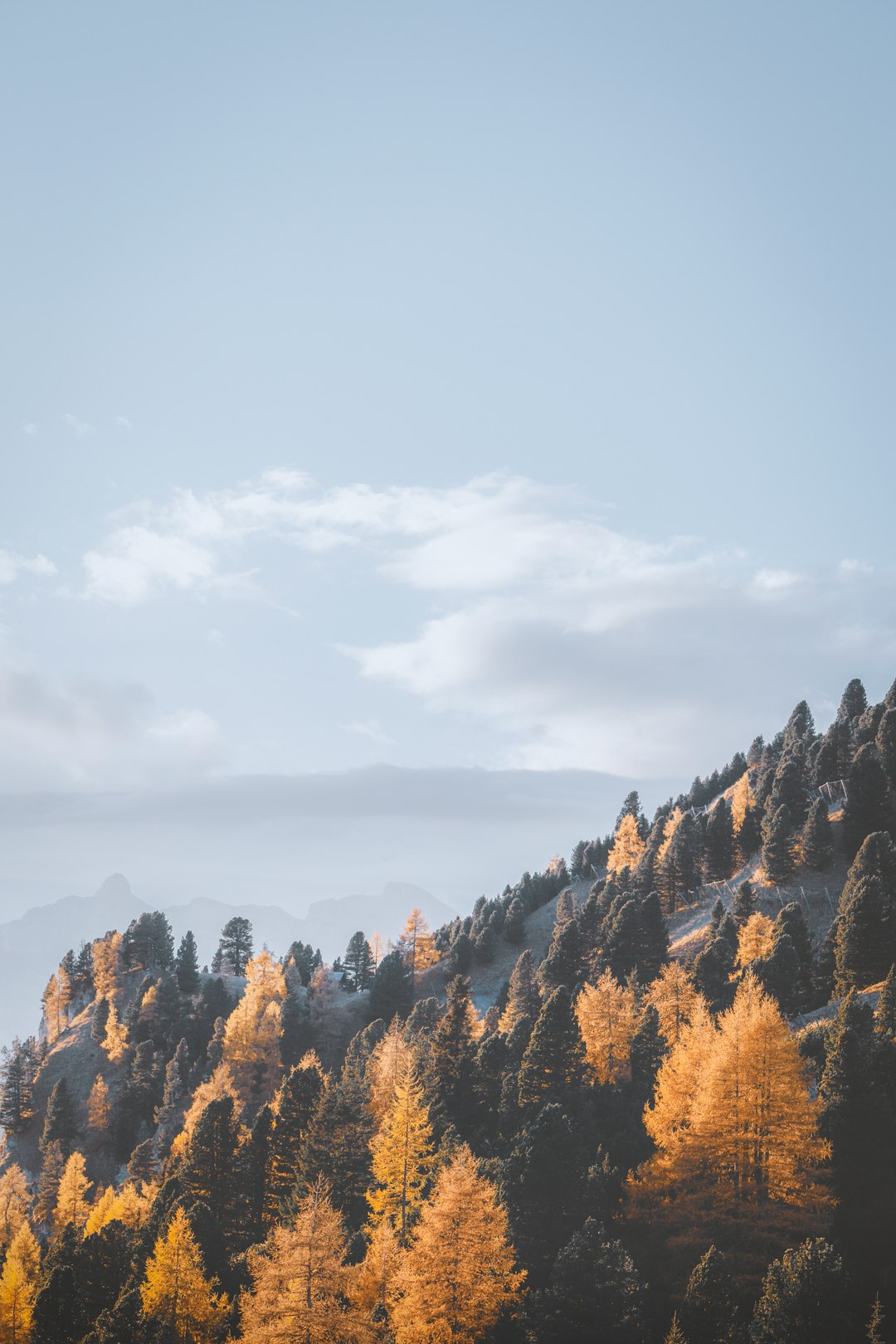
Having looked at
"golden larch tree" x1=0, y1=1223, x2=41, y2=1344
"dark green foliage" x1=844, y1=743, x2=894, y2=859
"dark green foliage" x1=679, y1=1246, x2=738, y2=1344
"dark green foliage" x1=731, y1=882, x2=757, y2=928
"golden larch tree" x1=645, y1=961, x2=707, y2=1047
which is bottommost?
"golden larch tree" x1=0, y1=1223, x2=41, y2=1344

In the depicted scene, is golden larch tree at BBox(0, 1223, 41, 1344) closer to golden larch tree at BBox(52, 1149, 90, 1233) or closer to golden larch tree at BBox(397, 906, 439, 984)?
golden larch tree at BBox(52, 1149, 90, 1233)

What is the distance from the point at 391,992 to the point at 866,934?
69731 mm

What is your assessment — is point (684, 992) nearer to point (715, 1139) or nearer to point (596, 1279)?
point (715, 1139)

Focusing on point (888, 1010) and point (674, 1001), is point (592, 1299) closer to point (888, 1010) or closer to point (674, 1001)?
point (888, 1010)

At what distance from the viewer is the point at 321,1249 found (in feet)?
115

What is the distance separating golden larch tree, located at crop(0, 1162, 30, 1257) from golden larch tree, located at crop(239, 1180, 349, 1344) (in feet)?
150

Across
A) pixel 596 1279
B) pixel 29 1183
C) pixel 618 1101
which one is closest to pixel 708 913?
pixel 618 1101

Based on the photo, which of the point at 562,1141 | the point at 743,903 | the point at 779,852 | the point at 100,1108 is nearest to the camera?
the point at 562,1141

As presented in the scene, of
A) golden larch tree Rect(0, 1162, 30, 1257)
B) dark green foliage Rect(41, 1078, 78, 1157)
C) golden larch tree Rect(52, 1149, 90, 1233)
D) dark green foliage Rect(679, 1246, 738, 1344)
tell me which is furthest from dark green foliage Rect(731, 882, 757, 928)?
dark green foliage Rect(41, 1078, 78, 1157)

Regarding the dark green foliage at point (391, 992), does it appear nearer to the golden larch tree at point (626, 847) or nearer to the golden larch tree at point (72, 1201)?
the golden larch tree at point (626, 847)

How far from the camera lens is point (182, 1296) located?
4259 cm

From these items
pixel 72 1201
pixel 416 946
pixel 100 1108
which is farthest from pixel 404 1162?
pixel 416 946

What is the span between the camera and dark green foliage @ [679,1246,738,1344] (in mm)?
30812

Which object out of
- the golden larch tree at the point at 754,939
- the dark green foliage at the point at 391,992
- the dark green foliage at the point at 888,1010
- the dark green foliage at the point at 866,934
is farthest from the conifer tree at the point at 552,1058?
the dark green foliage at the point at 391,992
